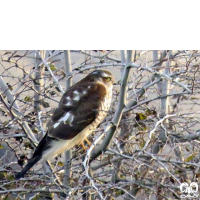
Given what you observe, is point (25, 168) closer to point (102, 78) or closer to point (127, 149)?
point (127, 149)

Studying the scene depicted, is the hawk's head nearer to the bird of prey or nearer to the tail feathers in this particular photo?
the bird of prey

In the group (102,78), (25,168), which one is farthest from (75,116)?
(25,168)

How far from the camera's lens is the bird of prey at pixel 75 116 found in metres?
3.46

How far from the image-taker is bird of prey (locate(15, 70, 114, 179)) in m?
3.46

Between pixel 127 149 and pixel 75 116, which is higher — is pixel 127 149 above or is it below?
below

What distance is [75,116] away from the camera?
3531 mm

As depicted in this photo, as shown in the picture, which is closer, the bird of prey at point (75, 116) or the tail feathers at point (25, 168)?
the tail feathers at point (25, 168)

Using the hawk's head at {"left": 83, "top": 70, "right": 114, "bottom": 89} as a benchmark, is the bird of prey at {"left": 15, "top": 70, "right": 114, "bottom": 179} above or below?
below

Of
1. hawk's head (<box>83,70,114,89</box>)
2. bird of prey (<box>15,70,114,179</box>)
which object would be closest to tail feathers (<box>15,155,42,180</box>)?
bird of prey (<box>15,70,114,179</box>)

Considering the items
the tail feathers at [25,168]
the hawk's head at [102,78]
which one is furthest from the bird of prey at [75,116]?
the tail feathers at [25,168]

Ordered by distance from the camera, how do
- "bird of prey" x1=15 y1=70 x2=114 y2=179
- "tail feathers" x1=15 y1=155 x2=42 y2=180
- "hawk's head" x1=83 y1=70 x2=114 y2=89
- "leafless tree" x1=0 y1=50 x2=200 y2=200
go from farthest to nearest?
"hawk's head" x1=83 y1=70 x2=114 y2=89, "bird of prey" x1=15 y1=70 x2=114 y2=179, "tail feathers" x1=15 y1=155 x2=42 y2=180, "leafless tree" x1=0 y1=50 x2=200 y2=200

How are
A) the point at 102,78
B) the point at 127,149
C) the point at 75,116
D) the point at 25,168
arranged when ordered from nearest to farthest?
the point at 25,168
the point at 127,149
the point at 75,116
the point at 102,78

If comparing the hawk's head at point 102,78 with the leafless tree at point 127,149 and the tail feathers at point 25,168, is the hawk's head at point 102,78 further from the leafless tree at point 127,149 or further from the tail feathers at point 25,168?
the tail feathers at point 25,168
